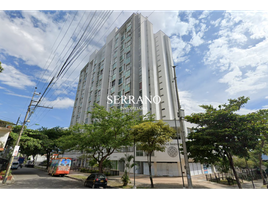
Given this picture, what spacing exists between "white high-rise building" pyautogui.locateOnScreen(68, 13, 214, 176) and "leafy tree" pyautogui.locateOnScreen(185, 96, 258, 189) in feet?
39.3

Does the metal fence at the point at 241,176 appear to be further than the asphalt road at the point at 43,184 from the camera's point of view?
Yes

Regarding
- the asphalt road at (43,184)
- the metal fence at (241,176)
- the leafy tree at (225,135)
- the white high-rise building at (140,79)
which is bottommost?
the asphalt road at (43,184)

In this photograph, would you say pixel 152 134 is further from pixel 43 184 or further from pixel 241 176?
pixel 241 176

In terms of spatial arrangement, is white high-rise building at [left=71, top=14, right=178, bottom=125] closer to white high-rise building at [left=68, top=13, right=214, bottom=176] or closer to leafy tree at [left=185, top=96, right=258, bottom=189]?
white high-rise building at [left=68, top=13, right=214, bottom=176]

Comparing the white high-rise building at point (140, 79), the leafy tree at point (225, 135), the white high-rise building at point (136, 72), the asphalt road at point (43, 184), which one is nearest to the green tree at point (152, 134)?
the leafy tree at point (225, 135)

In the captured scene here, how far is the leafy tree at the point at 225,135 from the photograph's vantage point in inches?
460

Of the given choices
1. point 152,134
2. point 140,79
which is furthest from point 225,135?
point 140,79

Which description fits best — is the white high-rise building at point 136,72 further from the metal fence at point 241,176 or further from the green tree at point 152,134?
the green tree at point 152,134

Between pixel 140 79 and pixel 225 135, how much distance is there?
26.5m

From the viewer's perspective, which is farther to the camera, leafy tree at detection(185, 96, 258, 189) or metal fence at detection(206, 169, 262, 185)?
metal fence at detection(206, 169, 262, 185)

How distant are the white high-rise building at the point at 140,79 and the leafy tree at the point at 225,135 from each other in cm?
1198

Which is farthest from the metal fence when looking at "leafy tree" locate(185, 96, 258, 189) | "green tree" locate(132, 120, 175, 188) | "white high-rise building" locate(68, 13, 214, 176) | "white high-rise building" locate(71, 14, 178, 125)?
"white high-rise building" locate(71, 14, 178, 125)

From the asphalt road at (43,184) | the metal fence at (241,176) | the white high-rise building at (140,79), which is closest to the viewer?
the asphalt road at (43,184)

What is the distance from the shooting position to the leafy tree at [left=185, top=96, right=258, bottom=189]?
11.7 meters
